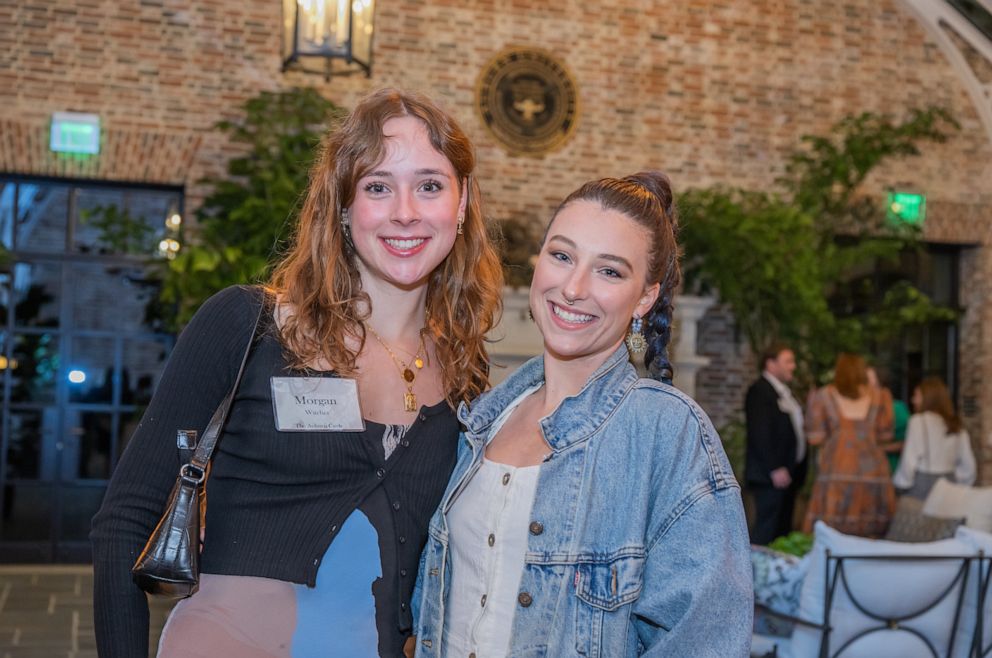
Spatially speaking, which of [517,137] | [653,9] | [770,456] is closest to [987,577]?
Answer: [770,456]

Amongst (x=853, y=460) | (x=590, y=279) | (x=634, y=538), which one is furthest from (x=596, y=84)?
(x=634, y=538)

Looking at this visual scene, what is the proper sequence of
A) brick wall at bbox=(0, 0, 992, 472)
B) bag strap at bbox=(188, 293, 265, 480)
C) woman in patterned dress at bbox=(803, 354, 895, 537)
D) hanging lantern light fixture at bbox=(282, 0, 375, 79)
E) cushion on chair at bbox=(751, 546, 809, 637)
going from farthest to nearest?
brick wall at bbox=(0, 0, 992, 472) < woman in patterned dress at bbox=(803, 354, 895, 537) < hanging lantern light fixture at bbox=(282, 0, 375, 79) < cushion on chair at bbox=(751, 546, 809, 637) < bag strap at bbox=(188, 293, 265, 480)

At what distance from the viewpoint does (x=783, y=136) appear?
9.62 metres

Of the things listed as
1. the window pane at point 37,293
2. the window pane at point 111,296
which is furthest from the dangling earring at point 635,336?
the window pane at point 37,293

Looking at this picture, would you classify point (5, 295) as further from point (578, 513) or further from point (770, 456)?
point (578, 513)

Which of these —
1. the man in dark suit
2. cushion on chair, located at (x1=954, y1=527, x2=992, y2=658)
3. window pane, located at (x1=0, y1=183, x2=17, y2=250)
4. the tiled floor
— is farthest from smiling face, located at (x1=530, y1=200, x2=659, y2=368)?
window pane, located at (x1=0, y1=183, x2=17, y2=250)

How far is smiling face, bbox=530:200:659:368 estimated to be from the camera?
5.76ft

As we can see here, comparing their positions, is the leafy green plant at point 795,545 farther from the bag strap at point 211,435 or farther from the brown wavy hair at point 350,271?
the bag strap at point 211,435

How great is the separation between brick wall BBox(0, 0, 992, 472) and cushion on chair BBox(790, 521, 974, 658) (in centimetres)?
567

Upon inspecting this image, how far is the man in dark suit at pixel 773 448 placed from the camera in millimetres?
7172

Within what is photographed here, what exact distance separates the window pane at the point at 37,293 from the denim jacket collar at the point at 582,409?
7.23 metres

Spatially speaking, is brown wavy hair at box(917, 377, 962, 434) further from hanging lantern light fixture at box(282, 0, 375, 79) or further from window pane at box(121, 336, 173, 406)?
window pane at box(121, 336, 173, 406)

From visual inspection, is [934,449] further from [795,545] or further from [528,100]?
[528,100]

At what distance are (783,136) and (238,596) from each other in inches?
341
